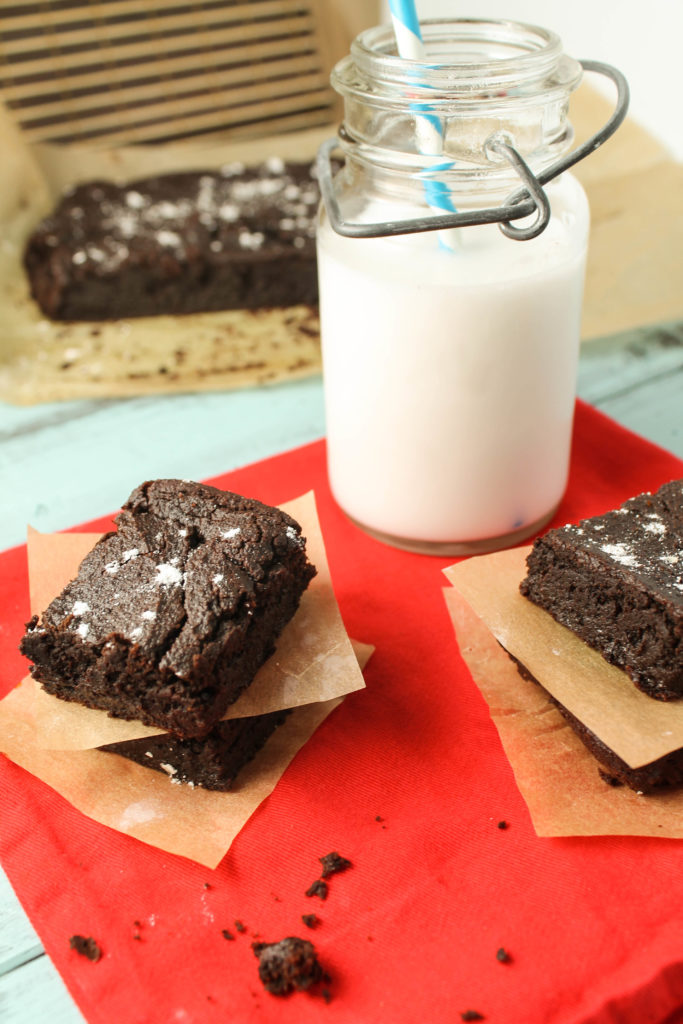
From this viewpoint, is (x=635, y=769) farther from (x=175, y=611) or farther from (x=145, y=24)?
(x=145, y=24)

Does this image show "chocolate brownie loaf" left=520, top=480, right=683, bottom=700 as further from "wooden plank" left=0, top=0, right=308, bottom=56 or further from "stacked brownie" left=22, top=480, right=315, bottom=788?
"wooden plank" left=0, top=0, right=308, bottom=56

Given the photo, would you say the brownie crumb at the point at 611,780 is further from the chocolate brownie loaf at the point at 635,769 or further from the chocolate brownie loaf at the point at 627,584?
the chocolate brownie loaf at the point at 627,584

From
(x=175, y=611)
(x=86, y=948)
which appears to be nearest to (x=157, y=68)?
(x=175, y=611)

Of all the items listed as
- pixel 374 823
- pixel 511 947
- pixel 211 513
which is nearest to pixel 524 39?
pixel 211 513

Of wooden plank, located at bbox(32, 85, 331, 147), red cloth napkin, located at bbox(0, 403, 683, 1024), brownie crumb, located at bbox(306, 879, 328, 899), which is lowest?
red cloth napkin, located at bbox(0, 403, 683, 1024)

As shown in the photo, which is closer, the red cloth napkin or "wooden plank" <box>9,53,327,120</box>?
the red cloth napkin

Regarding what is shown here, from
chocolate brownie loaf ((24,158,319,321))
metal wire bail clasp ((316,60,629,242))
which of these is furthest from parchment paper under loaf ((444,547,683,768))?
chocolate brownie loaf ((24,158,319,321))

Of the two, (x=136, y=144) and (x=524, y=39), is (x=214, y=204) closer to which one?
(x=136, y=144)

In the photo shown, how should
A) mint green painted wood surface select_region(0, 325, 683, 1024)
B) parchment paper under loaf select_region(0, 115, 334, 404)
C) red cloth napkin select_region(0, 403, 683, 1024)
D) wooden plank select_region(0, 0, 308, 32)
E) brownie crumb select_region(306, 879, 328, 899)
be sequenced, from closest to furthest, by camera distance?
red cloth napkin select_region(0, 403, 683, 1024), brownie crumb select_region(306, 879, 328, 899), mint green painted wood surface select_region(0, 325, 683, 1024), parchment paper under loaf select_region(0, 115, 334, 404), wooden plank select_region(0, 0, 308, 32)
